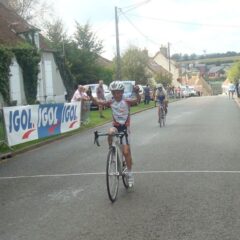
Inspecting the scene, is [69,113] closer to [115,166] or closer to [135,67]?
[115,166]

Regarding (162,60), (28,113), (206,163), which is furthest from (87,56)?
(162,60)

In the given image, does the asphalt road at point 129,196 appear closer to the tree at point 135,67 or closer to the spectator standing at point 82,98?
the spectator standing at point 82,98

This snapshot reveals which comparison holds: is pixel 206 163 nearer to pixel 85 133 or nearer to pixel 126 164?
pixel 126 164

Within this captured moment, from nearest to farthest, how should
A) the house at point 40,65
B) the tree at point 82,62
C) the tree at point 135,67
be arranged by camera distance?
1. the house at point 40,65
2. the tree at point 82,62
3. the tree at point 135,67

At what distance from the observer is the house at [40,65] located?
32531mm

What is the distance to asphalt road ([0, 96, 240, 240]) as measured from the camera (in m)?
6.55

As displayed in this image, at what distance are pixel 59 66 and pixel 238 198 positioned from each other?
107 ft

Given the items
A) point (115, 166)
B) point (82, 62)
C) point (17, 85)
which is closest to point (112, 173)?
point (115, 166)

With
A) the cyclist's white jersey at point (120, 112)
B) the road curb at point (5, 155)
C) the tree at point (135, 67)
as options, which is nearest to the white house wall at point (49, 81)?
the road curb at point (5, 155)

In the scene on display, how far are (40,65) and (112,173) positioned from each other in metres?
29.6

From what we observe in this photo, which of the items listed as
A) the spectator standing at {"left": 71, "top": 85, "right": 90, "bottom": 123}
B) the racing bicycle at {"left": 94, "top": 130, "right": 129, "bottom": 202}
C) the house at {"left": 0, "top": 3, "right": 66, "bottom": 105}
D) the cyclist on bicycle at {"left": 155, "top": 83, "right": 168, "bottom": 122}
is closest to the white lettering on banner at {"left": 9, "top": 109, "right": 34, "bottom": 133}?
the spectator standing at {"left": 71, "top": 85, "right": 90, "bottom": 123}

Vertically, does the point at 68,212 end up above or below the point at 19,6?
below

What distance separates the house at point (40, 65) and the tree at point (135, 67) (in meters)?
27.6

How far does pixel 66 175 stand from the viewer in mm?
10711
